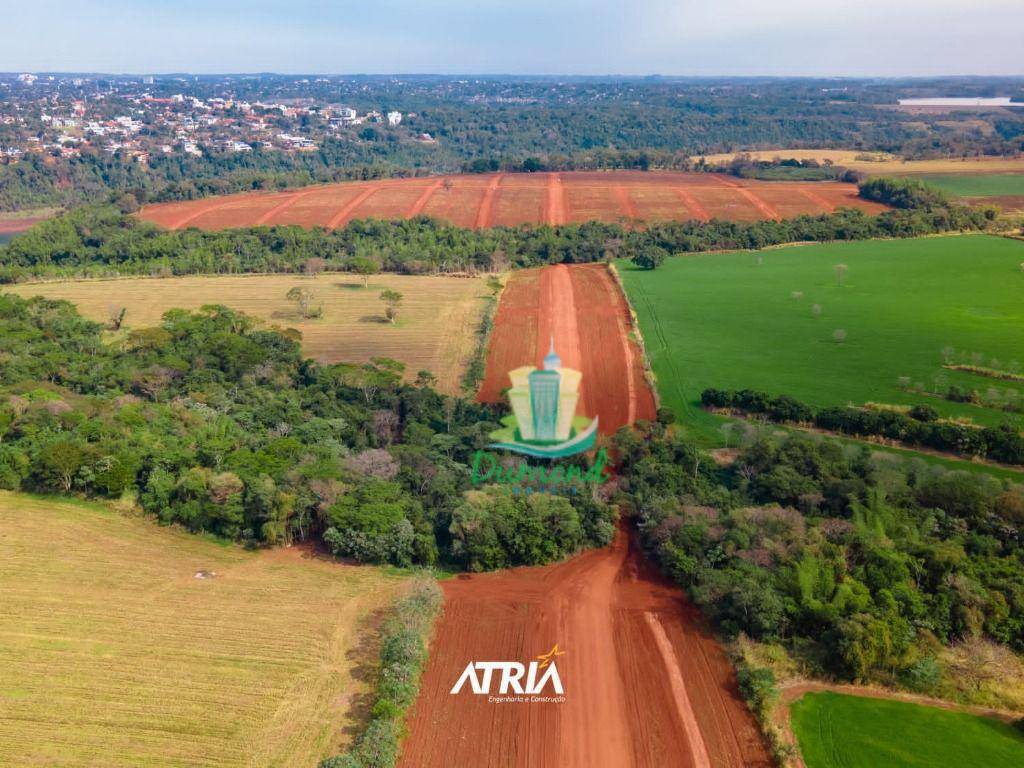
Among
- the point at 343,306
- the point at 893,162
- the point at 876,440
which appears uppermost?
the point at 893,162

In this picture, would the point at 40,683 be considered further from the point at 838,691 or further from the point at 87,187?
the point at 87,187

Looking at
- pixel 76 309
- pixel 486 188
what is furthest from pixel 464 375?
pixel 486 188

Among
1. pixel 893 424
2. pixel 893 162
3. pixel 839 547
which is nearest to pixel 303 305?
pixel 893 424

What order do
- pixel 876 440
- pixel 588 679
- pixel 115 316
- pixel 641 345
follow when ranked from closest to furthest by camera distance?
1. pixel 588 679
2. pixel 876 440
3. pixel 641 345
4. pixel 115 316

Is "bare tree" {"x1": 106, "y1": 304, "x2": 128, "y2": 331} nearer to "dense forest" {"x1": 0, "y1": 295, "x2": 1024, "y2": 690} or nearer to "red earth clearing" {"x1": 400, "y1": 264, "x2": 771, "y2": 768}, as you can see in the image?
"dense forest" {"x1": 0, "y1": 295, "x2": 1024, "y2": 690}

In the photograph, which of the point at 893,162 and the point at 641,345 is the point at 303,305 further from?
the point at 893,162

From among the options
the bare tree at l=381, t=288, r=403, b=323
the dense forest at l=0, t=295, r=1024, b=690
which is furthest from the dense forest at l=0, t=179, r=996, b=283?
the dense forest at l=0, t=295, r=1024, b=690

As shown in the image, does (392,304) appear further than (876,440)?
Yes
